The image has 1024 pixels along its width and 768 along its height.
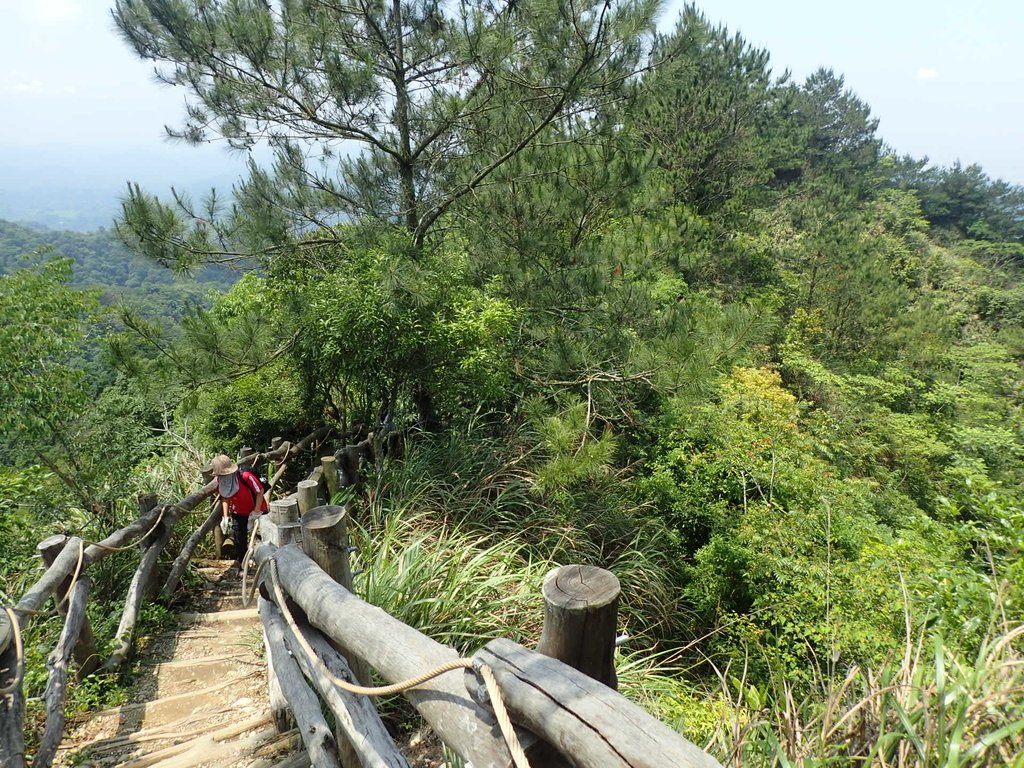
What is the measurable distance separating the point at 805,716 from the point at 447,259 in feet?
14.2

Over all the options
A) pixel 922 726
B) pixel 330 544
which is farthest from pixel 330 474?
pixel 922 726

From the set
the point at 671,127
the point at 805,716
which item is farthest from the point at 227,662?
the point at 671,127

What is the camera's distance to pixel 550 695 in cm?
111

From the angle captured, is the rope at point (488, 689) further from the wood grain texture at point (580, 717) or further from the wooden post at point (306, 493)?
the wooden post at point (306, 493)

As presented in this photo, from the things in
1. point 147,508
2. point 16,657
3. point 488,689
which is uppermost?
point 488,689

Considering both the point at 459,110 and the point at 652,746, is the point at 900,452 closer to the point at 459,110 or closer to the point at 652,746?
the point at 459,110

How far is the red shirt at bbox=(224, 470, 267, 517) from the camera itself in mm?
4504

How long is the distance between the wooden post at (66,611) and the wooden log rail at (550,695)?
2.20 m

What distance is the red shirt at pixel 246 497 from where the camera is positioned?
450cm

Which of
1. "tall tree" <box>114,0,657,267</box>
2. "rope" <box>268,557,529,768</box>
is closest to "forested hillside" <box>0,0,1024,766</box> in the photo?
"tall tree" <box>114,0,657,267</box>

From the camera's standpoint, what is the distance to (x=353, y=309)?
14.1 ft

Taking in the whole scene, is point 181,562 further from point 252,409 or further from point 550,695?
point 550,695

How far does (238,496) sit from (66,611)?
5.41 ft

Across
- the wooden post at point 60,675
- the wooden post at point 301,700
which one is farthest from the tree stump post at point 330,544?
Result: the wooden post at point 60,675
